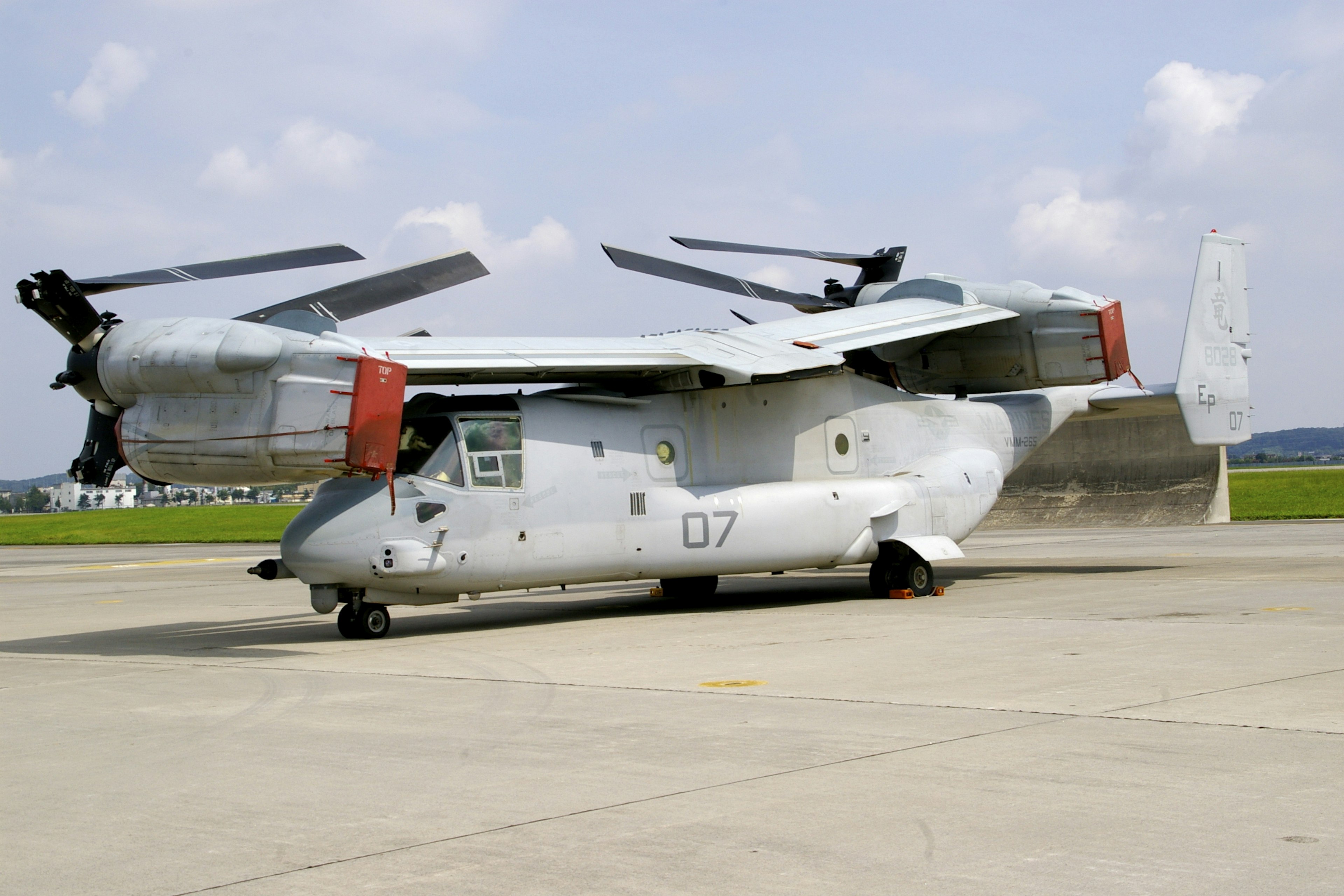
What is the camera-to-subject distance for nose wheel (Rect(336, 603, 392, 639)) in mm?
14164

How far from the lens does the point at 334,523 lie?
13406 mm

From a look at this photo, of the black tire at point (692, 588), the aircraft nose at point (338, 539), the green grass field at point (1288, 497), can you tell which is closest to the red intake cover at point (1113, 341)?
the black tire at point (692, 588)

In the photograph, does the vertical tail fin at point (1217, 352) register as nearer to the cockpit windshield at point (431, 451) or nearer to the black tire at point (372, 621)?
the cockpit windshield at point (431, 451)

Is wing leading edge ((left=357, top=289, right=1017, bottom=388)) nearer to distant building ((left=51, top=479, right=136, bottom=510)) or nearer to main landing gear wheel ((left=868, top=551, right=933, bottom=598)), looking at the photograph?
main landing gear wheel ((left=868, top=551, right=933, bottom=598))

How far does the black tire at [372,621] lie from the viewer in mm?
14172

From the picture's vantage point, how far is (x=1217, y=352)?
790 inches

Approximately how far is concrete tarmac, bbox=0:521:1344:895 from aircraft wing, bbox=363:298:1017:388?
3009 mm

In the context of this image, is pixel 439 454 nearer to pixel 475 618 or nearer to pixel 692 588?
pixel 475 618

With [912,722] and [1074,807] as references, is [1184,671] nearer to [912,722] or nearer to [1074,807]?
[912,722]

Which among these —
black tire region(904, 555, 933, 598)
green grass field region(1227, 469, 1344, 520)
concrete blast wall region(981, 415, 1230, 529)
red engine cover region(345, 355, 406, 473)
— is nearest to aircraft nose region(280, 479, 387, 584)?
red engine cover region(345, 355, 406, 473)

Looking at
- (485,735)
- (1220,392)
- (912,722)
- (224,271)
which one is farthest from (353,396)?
(1220,392)

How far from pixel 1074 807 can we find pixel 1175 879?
1.05 meters

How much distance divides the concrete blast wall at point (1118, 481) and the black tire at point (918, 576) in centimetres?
2046

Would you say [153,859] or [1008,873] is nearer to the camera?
[1008,873]
